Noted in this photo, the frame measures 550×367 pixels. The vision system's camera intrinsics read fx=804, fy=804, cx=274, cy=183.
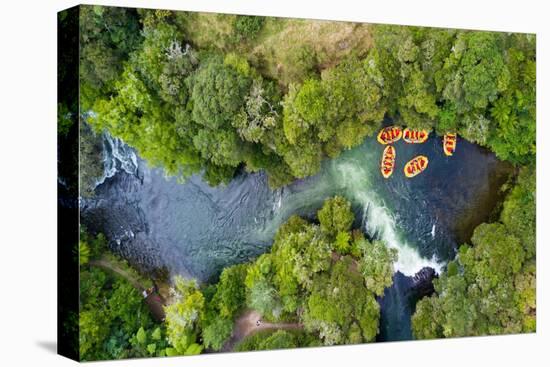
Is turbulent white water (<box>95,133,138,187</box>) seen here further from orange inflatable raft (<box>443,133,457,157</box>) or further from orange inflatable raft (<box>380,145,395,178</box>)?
orange inflatable raft (<box>443,133,457,157</box>)

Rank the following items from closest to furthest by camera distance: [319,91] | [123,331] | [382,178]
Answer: [123,331] → [319,91] → [382,178]

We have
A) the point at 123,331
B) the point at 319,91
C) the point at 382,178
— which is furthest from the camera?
the point at 382,178

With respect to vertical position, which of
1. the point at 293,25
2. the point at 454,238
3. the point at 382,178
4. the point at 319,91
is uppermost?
the point at 293,25

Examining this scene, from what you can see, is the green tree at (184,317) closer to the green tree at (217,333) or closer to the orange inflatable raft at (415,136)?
the green tree at (217,333)

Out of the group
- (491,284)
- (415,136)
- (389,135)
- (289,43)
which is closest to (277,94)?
(289,43)

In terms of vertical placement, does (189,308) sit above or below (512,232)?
below

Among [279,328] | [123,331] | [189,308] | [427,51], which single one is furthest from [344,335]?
[427,51]

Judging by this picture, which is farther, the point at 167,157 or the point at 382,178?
the point at 382,178

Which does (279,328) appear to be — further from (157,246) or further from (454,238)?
(454,238)
